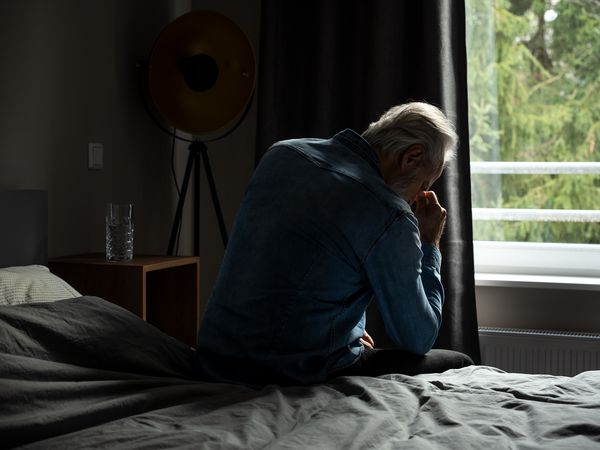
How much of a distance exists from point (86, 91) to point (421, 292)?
1.74 m

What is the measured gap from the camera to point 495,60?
11.1ft

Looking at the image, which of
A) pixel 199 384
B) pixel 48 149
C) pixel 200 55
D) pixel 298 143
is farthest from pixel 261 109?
pixel 199 384

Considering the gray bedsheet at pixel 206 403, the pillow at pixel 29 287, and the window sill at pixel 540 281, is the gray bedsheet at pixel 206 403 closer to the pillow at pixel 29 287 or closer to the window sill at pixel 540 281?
the pillow at pixel 29 287

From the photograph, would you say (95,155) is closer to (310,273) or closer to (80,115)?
(80,115)

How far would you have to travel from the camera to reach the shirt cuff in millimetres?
1920

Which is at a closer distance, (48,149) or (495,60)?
(48,149)

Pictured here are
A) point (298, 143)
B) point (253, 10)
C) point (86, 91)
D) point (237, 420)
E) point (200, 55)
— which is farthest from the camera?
point (253, 10)

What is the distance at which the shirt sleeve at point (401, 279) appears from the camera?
1596 mm

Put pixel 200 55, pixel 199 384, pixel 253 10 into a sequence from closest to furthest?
pixel 199 384 → pixel 200 55 → pixel 253 10

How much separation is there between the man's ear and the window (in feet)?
5.53

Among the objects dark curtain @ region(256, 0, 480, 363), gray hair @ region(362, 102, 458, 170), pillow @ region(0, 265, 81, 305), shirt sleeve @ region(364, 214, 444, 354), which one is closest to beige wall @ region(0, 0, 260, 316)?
dark curtain @ region(256, 0, 480, 363)

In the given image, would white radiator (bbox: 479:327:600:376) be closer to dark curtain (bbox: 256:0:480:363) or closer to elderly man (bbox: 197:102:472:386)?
dark curtain (bbox: 256:0:480:363)

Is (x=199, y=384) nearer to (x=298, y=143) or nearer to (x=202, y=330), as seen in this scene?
(x=202, y=330)

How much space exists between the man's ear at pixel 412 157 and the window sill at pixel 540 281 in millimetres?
1570
